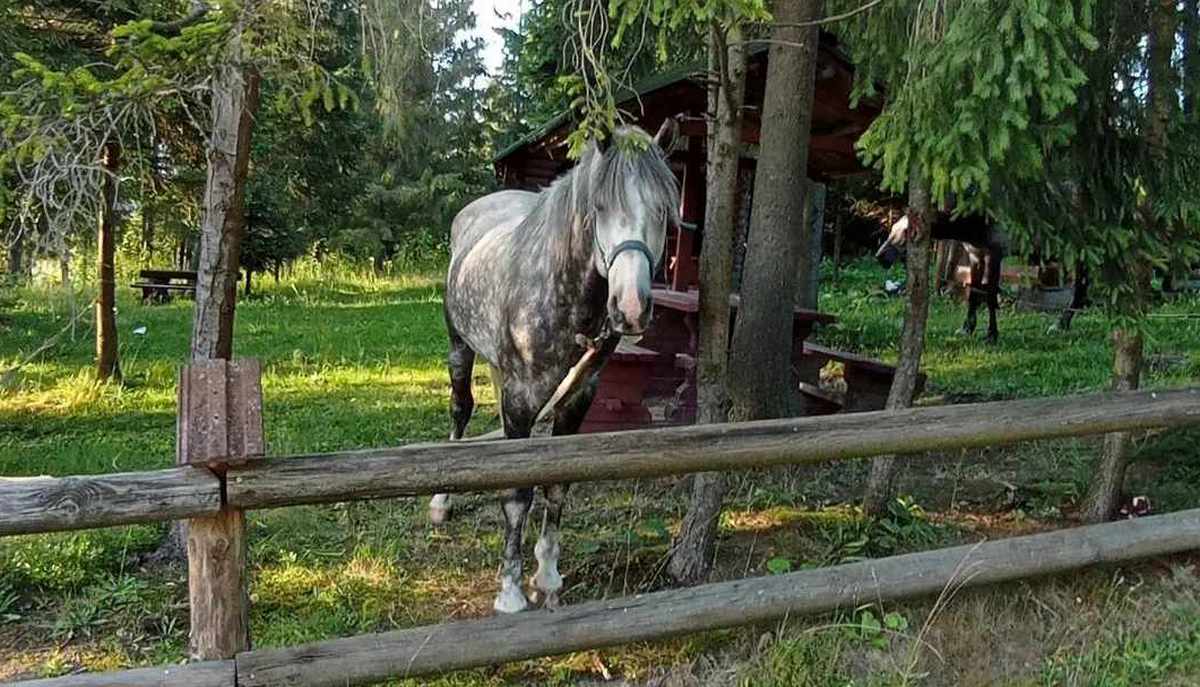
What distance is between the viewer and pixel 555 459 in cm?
278

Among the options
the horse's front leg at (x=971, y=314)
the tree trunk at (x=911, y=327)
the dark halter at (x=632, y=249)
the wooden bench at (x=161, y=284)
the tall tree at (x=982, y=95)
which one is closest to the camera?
the tall tree at (x=982, y=95)

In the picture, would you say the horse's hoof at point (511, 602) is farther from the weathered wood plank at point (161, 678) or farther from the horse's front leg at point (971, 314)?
the horse's front leg at point (971, 314)

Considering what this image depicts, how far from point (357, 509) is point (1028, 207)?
379cm

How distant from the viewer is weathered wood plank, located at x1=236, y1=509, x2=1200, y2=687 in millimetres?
2576

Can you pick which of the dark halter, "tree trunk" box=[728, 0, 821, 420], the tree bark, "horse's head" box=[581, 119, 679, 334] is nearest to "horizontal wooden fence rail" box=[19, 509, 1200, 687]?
"horse's head" box=[581, 119, 679, 334]

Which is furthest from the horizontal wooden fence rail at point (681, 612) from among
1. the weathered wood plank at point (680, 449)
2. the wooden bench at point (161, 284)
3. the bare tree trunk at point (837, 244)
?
the bare tree trunk at point (837, 244)

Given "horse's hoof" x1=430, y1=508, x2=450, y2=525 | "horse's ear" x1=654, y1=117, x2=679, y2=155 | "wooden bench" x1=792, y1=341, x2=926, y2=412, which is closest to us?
"horse's ear" x1=654, y1=117, x2=679, y2=155

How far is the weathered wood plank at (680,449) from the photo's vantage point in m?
2.52

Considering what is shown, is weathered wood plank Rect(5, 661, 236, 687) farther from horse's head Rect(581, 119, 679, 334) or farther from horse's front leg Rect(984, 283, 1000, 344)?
horse's front leg Rect(984, 283, 1000, 344)

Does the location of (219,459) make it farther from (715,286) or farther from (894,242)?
(894,242)

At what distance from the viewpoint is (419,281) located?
2259 centimetres

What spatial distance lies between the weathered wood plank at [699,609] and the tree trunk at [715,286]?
78 centimetres

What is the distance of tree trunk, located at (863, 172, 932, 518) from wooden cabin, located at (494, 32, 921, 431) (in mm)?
1702

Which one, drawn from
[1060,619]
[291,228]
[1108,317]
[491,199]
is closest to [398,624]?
[1060,619]
